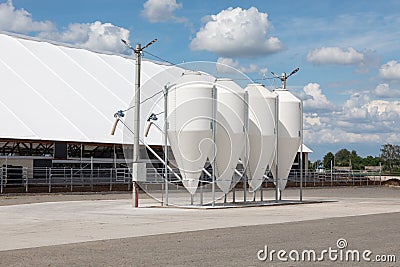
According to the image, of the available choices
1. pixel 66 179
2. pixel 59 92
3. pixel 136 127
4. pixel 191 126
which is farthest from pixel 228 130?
pixel 59 92

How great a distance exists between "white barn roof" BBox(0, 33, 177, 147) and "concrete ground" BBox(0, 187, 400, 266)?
→ 20.6 m

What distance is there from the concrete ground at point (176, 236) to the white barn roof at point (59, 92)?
20.6 m

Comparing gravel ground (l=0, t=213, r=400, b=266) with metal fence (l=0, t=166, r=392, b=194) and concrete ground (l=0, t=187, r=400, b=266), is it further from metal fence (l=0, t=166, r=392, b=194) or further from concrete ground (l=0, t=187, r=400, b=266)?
metal fence (l=0, t=166, r=392, b=194)

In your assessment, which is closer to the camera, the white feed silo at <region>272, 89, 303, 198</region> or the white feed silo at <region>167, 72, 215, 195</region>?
the white feed silo at <region>167, 72, 215, 195</region>

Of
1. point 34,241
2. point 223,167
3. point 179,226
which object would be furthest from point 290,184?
point 34,241

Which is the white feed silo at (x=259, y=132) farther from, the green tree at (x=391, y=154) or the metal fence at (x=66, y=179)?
the green tree at (x=391, y=154)

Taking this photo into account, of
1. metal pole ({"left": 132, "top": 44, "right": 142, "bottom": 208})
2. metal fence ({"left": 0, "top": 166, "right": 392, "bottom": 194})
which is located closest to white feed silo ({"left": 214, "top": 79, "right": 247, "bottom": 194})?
metal pole ({"left": 132, "top": 44, "right": 142, "bottom": 208})

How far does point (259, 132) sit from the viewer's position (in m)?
31.9

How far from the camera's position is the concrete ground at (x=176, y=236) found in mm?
12190

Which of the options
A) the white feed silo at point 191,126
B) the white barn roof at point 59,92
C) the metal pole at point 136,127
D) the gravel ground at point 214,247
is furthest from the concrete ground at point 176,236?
the white barn roof at point 59,92

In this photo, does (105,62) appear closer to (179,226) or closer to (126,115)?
(126,115)

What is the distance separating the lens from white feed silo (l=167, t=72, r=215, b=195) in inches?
1120

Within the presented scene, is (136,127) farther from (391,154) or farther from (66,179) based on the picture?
(391,154)

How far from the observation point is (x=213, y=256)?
12453 mm
